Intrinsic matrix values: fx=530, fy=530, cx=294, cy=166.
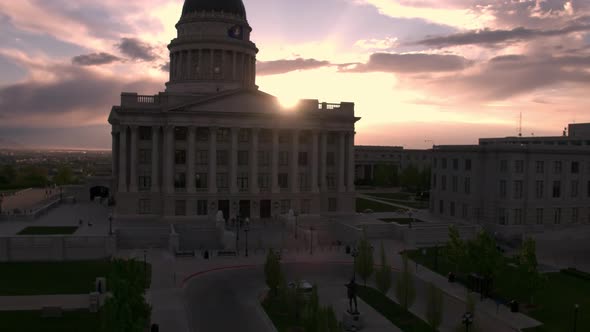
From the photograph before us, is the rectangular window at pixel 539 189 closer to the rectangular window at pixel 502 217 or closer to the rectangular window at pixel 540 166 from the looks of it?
the rectangular window at pixel 540 166

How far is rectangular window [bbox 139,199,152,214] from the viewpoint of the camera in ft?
240

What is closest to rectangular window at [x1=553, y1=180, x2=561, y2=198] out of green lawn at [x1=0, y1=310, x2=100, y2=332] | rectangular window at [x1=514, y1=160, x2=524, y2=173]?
rectangular window at [x1=514, y1=160, x2=524, y2=173]

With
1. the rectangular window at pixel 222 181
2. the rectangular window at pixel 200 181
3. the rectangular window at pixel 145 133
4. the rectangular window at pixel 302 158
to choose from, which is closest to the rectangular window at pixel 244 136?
the rectangular window at pixel 222 181

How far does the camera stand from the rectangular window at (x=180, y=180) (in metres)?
74.0

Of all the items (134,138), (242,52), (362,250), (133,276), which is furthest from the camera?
(242,52)

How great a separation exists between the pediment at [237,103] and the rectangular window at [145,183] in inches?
420

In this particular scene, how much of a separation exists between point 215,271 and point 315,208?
31516mm

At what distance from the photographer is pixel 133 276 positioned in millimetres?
28547

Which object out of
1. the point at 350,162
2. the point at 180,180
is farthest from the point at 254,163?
the point at 350,162

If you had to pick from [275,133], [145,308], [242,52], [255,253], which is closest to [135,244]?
[255,253]

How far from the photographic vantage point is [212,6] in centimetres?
9025

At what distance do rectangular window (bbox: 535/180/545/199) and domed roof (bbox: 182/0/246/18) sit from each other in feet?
184

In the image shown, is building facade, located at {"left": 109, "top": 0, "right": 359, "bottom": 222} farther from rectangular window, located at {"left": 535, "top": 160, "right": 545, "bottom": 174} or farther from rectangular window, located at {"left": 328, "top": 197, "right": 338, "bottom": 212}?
rectangular window, located at {"left": 535, "top": 160, "right": 545, "bottom": 174}

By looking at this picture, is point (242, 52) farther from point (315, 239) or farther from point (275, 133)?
point (315, 239)
